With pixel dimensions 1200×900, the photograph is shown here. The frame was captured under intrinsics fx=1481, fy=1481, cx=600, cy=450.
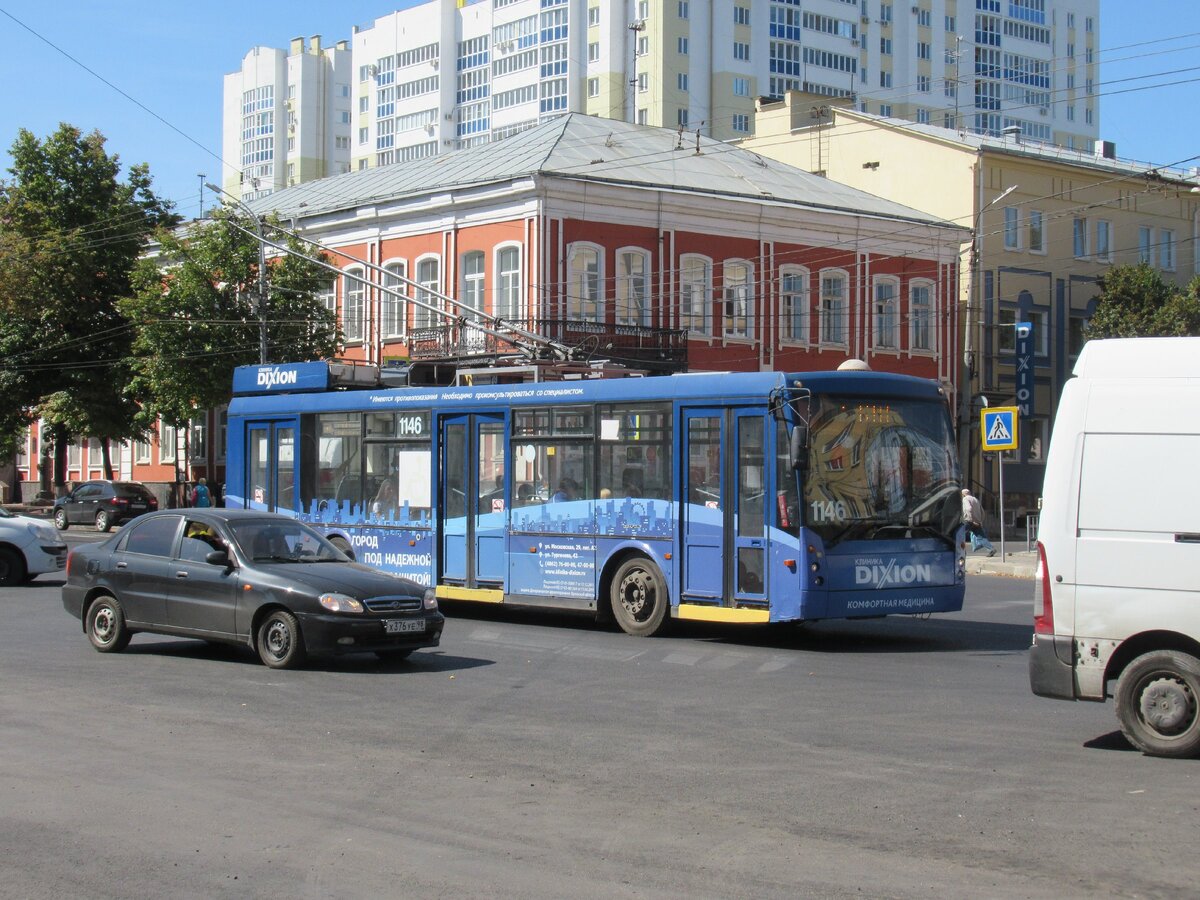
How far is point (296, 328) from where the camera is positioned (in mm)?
44062

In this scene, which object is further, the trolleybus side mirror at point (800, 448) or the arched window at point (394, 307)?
the arched window at point (394, 307)

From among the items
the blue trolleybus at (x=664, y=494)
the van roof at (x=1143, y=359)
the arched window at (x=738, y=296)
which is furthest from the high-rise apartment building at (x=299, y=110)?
the van roof at (x=1143, y=359)

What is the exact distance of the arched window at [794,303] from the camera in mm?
45656

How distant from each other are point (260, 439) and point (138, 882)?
16.3 meters

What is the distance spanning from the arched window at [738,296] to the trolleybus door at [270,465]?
77.7ft

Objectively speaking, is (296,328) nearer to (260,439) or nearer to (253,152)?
(260,439)

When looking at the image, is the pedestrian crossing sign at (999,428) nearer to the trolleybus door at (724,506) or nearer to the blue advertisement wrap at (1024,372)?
the trolleybus door at (724,506)

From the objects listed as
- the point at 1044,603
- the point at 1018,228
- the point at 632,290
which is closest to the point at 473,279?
the point at 632,290

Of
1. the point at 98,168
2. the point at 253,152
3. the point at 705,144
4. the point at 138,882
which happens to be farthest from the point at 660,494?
the point at 253,152

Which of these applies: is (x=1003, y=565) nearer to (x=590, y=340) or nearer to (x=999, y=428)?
(x=999, y=428)

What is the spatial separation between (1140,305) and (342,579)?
4369cm

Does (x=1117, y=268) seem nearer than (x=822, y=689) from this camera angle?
No

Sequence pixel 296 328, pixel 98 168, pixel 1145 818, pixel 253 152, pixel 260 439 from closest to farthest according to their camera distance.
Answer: pixel 1145 818
pixel 260 439
pixel 296 328
pixel 98 168
pixel 253 152

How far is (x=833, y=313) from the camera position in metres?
47.0
